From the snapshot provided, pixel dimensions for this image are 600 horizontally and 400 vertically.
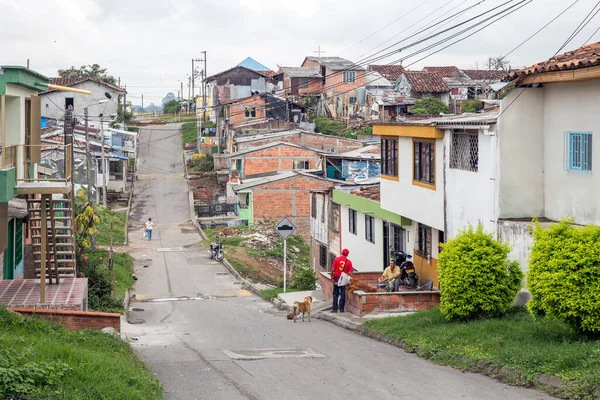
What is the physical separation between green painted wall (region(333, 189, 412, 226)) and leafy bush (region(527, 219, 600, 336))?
11.5 m

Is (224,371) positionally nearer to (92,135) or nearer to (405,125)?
(405,125)

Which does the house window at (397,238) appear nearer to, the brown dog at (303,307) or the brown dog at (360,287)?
the brown dog at (360,287)

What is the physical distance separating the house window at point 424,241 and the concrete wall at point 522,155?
5600 mm

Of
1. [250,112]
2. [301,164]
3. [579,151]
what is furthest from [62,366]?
[250,112]

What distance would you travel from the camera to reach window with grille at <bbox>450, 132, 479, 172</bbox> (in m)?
18.8

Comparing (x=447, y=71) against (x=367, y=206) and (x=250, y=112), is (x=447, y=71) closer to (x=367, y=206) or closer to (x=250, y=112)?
(x=250, y=112)

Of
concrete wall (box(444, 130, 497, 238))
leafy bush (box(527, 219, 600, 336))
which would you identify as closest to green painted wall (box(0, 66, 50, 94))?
concrete wall (box(444, 130, 497, 238))

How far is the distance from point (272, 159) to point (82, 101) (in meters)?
27.9

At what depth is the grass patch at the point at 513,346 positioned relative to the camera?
10.9m

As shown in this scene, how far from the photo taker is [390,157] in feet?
81.7

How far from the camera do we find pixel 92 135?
5997 centimetres

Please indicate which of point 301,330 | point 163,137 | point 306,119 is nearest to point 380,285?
point 301,330

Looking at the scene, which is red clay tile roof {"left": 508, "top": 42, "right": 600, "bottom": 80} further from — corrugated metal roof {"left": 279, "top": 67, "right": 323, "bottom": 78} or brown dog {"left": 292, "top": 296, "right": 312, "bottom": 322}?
corrugated metal roof {"left": 279, "top": 67, "right": 323, "bottom": 78}

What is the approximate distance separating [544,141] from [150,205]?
4416 cm
